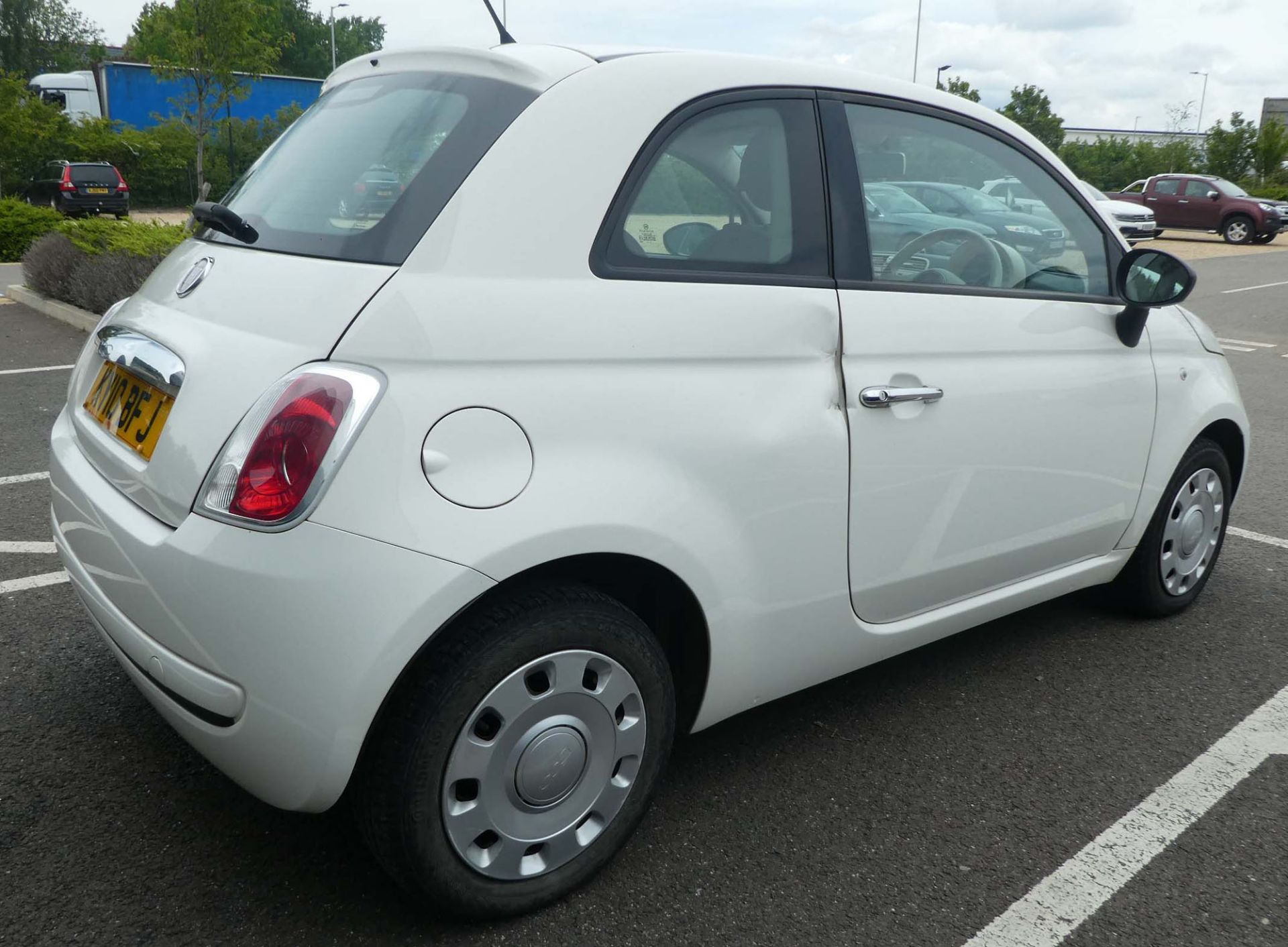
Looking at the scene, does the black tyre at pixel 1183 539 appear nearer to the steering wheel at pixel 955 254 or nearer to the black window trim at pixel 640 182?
the steering wheel at pixel 955 254

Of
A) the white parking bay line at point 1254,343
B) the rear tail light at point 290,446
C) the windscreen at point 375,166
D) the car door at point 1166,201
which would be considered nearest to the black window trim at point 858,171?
the windscreen at point 375,166

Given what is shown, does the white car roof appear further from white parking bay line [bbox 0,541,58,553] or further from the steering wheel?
white parking bay line [bbox 0,541,58,553]

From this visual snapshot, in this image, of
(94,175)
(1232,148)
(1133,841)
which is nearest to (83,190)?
(94,175)

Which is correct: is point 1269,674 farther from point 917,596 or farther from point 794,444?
point 794,444

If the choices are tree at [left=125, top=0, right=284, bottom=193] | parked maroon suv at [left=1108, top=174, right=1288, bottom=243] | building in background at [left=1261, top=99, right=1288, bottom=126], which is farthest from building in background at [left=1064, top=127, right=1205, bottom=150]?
tree at [left=125, top=0, right=284, bottom=193]

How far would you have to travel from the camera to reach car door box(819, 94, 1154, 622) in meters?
2.58

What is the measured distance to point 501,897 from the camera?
7.25 ft

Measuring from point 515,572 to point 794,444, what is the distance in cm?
72

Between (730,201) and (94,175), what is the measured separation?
28.8 metres

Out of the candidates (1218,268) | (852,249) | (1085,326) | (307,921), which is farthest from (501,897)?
(1218,268)

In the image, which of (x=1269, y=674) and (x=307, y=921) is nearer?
(x=307, y=921)

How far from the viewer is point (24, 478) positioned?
16.9 feet

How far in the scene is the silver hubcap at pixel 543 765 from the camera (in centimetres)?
209

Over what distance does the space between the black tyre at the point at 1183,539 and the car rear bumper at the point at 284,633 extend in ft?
8.35
